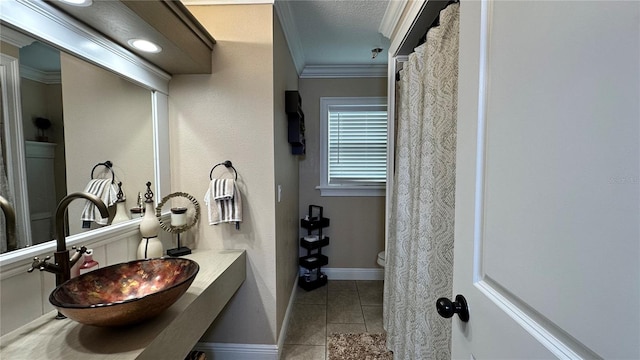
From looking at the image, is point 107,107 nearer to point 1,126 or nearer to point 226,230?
point 1,126

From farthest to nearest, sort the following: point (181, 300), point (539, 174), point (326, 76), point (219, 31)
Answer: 1. point (326, 76)
2. point (219, 31)
3. point (181, 300)
4. point (539, 174)

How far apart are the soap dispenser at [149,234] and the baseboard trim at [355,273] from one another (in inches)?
85.2

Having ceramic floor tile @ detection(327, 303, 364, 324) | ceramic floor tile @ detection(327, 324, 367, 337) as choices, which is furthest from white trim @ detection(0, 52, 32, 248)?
ceramic floor tile @ detection(327, 303, 364, 324)

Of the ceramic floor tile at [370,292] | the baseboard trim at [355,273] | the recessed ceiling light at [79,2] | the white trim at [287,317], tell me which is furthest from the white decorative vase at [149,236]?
the baseboard trim at [355,273]

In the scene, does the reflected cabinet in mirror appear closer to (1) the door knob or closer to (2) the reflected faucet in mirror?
(2) the reflected faucet in mirror

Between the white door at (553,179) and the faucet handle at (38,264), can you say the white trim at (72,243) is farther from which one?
the white door at (553,179)

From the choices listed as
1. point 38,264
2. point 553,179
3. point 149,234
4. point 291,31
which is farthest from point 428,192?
point 291,31

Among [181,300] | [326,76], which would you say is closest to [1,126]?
[181,300]

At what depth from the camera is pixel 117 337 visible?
889mm

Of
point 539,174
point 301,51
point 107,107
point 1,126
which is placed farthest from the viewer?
point 301,51

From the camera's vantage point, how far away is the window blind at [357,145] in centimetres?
321

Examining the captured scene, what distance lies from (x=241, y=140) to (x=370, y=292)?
2.10 m

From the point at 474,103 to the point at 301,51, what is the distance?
2260 mm

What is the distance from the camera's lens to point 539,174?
0.53 metres
